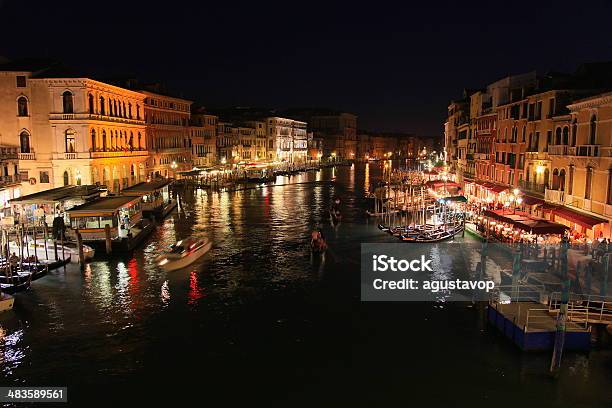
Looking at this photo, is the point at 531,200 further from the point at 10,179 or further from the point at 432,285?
the point at 10,179

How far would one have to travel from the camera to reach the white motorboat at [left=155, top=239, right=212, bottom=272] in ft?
73.4

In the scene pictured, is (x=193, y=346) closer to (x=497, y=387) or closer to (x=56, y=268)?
(x=497, y=387)

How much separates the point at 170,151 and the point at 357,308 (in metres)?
45.6

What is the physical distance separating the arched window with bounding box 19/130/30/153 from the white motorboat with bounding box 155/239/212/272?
18.2 meters

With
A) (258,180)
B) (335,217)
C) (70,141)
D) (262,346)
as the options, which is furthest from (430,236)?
(258,180)

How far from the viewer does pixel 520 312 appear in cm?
1480

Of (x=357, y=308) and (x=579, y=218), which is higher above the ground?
(x=579, y=218)

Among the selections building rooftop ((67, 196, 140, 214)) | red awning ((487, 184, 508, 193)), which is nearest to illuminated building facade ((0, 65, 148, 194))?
building rooftop ((67, 196, 140, 214))

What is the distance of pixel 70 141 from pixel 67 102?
2.65 meters

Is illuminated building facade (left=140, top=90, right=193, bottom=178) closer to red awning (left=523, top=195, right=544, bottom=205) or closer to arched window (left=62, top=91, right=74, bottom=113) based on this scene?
arched window (left=62, top=91, right=74, bottom=113)

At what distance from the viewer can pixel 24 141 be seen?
36094mm

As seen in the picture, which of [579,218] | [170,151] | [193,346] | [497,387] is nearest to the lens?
[497,387]

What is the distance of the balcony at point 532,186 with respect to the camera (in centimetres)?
2730

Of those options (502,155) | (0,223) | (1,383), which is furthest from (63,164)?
(502,155)
